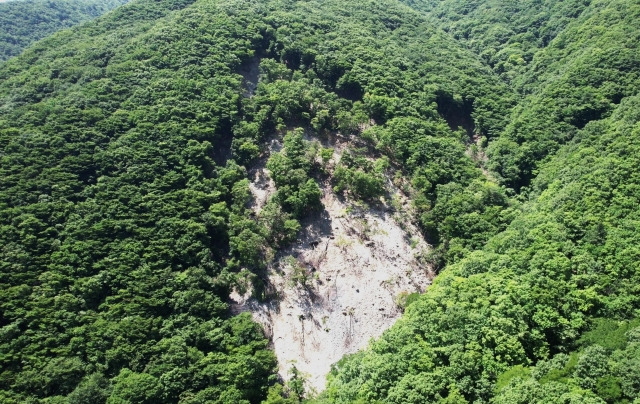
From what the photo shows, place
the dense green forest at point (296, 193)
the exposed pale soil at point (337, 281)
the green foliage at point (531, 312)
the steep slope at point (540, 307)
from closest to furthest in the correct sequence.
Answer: the green foliage at point (531, 312)
the steep slope at point (540, 307)
the dense green forest at point (296, 193)
the exposed pale soil at point (337, 281)

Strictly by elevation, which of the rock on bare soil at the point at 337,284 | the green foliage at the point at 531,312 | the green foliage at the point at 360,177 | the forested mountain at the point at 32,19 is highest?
the green foliage at the point at 531,312

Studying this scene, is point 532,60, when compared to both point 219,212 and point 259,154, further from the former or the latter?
point 219,212

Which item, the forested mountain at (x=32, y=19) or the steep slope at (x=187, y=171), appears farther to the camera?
the forested mountain at (x=32, y=19)

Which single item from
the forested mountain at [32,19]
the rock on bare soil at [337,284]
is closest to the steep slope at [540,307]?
the rock on bare soil at [337,284]

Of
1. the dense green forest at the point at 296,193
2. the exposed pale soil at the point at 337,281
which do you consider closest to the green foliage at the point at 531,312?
the dense green forest at the point at 296,193

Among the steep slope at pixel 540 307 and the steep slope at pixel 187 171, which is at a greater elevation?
the steep slope at pixel 540 307

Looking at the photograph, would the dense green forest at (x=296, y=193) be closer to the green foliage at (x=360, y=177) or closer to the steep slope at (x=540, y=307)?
the steep slope at (x=540, y=307)

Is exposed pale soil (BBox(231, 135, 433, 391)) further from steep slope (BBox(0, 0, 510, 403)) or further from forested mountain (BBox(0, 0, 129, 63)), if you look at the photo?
forested mountain (BBox(0, 0, 129, 63))

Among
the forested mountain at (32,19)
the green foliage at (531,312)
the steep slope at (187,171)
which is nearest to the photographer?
the green foliage at (531,312)
